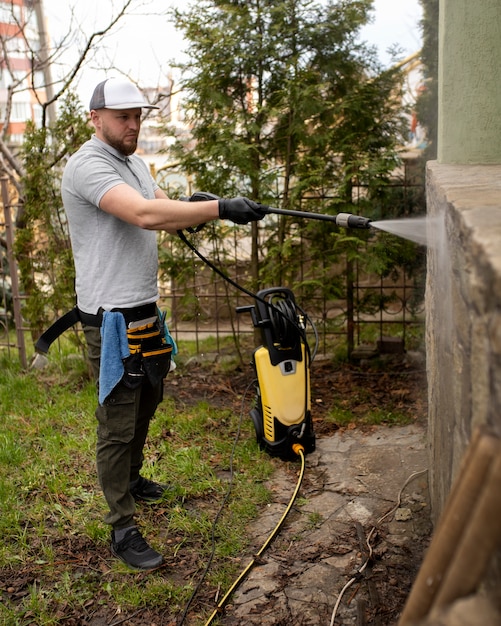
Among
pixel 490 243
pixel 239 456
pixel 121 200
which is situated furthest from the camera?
pixel 239 456

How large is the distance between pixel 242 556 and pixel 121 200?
175 cm

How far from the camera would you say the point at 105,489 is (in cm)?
310

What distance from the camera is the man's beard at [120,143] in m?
3.01

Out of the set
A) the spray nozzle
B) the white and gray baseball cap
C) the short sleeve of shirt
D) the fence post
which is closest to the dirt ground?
the spray nozzle

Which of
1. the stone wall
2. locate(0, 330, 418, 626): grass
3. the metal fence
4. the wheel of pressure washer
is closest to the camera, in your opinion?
the stone wall

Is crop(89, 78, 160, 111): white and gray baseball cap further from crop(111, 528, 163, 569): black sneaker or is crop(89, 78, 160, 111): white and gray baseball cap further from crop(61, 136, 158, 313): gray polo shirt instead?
crop(111, 528, 163, 569): black sneaker

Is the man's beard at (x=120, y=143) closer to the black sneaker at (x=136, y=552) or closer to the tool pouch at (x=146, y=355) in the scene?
the tool pouch at (x=146, y=355)

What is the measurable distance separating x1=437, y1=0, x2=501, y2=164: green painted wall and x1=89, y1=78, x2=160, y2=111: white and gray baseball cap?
158 centimetres

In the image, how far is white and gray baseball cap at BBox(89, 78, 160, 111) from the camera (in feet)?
9.50

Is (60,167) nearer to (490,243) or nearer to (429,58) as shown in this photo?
(429,58)

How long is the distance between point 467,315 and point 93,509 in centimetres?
273

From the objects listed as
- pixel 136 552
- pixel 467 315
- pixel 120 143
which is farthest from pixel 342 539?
pixel 120 143

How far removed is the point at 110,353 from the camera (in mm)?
2951

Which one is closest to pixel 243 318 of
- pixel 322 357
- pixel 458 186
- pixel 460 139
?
pixel 322 357
